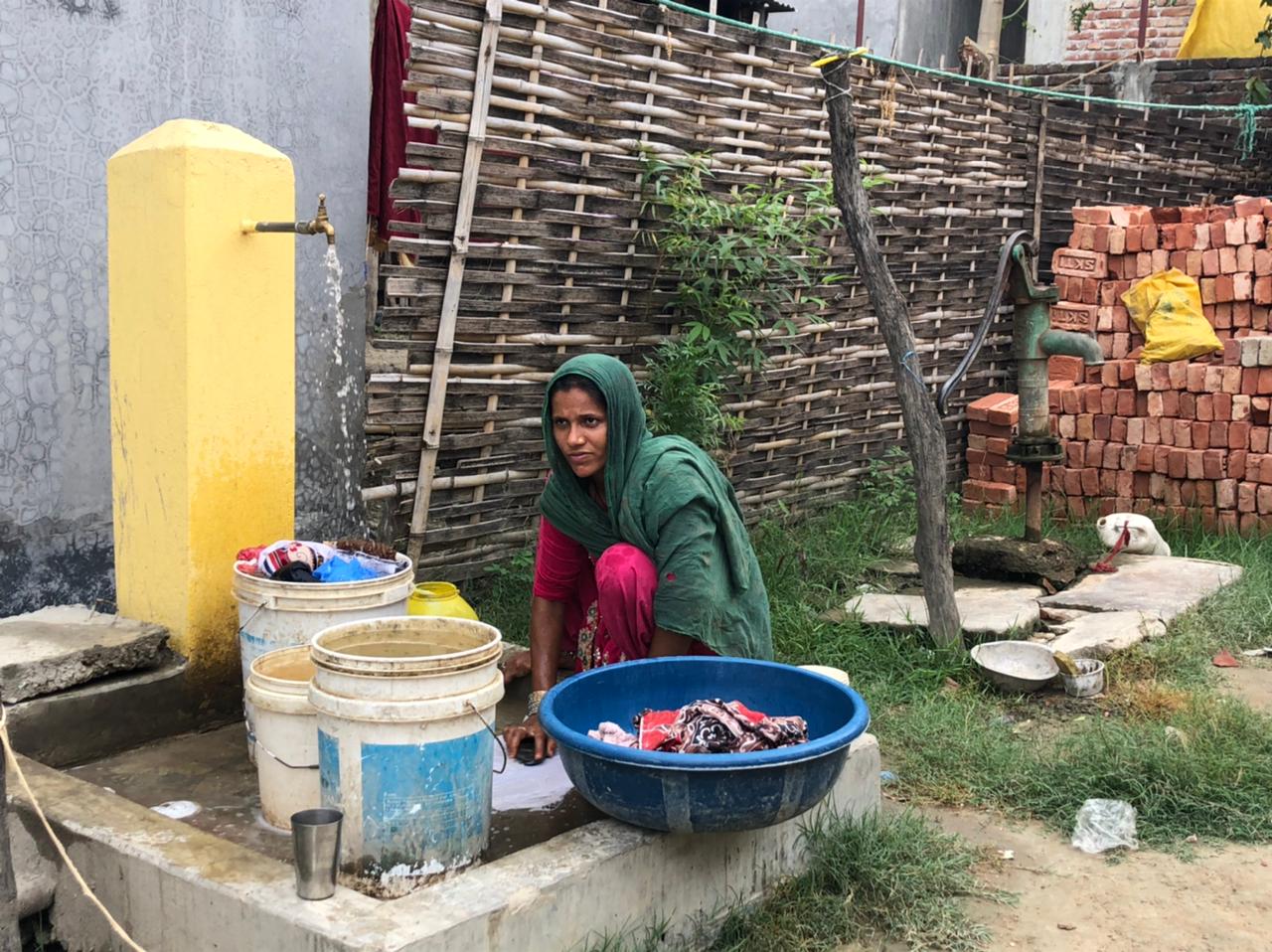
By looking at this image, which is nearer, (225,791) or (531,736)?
(225,791)

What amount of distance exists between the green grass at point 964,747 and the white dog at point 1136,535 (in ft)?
1.31

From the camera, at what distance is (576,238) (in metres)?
5.41

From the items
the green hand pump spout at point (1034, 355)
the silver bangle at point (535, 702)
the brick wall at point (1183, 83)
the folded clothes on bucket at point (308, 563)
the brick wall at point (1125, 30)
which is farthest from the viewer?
the brick wall at point (1125, 30)

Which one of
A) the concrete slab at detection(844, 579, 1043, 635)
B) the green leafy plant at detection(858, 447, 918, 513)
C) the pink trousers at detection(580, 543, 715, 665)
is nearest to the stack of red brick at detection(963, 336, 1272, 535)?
the green leafy plant at detection(858, 447, 918, 513)

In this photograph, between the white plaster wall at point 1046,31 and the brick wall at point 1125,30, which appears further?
the white plaster wall at point 1046,31

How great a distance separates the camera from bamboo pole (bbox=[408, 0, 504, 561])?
15.9ft

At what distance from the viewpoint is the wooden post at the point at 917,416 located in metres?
4.91

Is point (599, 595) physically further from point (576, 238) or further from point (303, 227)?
point (576, 238)

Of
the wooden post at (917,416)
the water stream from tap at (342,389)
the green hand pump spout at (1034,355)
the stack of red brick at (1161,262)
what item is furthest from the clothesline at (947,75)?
the water stream from tap at (342,389)

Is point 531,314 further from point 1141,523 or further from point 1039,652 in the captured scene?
point 1141,523

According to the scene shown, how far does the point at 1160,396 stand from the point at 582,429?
16.7 ft

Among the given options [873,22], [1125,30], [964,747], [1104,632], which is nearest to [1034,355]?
[1104,632]

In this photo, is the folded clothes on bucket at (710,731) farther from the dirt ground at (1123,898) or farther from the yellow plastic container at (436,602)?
the yellow plastic container at (436,602)

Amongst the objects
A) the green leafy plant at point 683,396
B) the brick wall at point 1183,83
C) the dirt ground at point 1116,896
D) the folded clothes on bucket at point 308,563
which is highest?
the brick wall at point 1183,83
